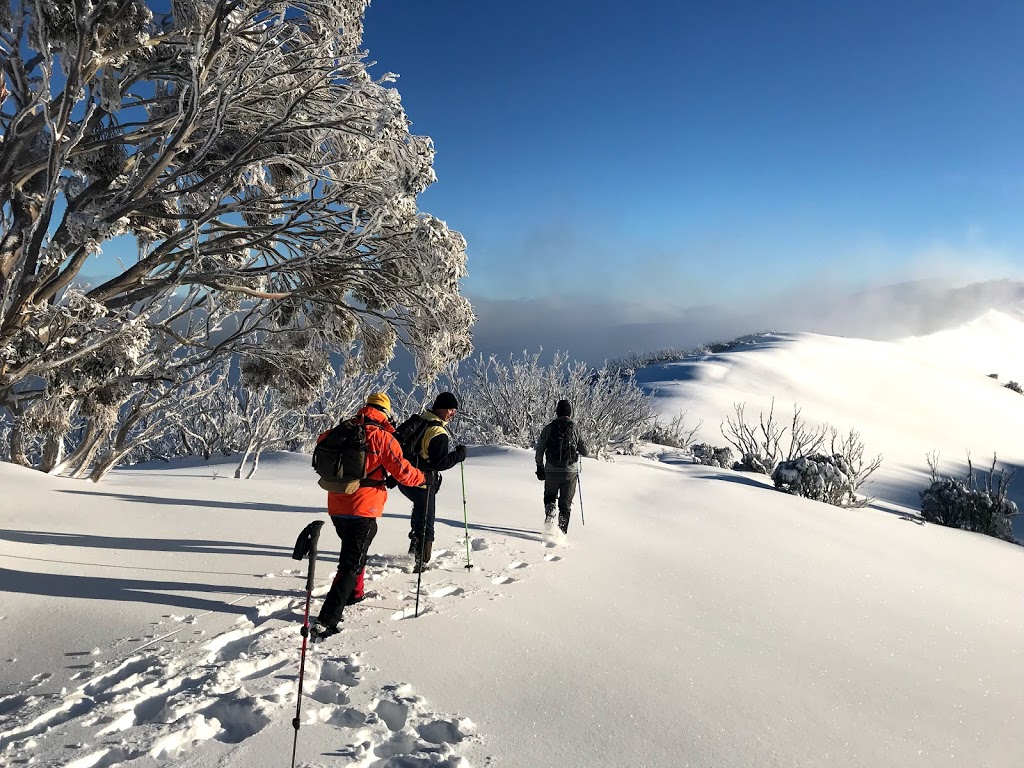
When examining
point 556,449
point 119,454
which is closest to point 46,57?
point 556,449

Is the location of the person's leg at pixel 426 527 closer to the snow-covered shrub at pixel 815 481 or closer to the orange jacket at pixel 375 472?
the orange jacket at pixel 375 472

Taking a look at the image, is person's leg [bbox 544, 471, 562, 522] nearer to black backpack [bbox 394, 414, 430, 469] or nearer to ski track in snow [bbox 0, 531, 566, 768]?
black backpack [bbox 394, 414, 430, 469]

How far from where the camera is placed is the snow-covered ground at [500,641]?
3.02 m

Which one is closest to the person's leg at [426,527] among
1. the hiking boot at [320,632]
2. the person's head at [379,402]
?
the person's head at [379,402]

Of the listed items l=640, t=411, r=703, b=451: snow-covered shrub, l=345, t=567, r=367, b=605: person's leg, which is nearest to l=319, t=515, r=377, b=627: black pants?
l=345, t=567, r=367, b=605: person's leg

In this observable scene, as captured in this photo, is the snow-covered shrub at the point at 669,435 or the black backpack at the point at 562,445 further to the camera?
the snow-covered shrub at the point at 669,435

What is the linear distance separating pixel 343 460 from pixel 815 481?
10.5 metres

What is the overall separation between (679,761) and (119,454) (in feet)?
32.5

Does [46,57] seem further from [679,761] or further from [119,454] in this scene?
[119,454]

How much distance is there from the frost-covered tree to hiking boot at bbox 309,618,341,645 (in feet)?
10.4

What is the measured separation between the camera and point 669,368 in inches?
1410

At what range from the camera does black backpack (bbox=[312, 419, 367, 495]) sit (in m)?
4.12

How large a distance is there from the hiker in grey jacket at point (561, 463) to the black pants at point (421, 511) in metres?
1.94

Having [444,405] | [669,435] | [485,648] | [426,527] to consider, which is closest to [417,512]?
[426,527]
